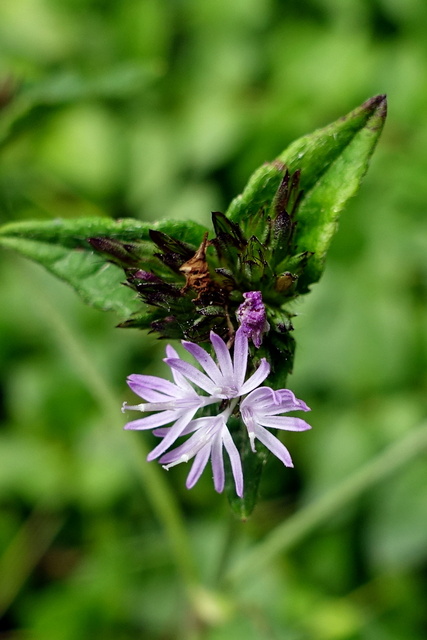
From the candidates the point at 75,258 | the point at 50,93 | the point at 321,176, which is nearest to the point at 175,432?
the point at 75,258

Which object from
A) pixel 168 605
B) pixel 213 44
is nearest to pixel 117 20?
pixel 213 44

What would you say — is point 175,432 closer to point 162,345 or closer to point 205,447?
point 205,447

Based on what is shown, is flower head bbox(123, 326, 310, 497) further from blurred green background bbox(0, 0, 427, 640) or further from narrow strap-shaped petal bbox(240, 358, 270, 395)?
blurred green background bbox(0, 0, 427, 640)

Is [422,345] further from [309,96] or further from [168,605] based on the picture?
[168,605]

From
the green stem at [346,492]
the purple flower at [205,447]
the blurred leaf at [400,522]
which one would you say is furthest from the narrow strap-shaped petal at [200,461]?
the blurred leaf at [400,522]

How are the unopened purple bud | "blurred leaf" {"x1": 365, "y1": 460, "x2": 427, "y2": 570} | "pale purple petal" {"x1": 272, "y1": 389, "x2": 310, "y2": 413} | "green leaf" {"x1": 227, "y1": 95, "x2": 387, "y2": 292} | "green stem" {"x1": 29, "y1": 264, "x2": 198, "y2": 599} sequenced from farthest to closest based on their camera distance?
"blurred leaf" {"x1": 365, "y1": 460, "x2": 427, "y2": 570}, "green stem" {"x1": 29, "y1": 264, "x2": 198, "y2": 599}, "green leaf" {"x1": 227, "y1": 95, "x2": 387, "y2": 292}, the unopened purple bud, "pale purple petal" {"x1": 272, "y1": 389, "x2": 310, "y2": 413}

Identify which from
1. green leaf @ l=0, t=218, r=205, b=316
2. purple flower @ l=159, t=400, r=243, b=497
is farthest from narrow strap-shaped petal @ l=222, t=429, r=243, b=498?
green leaf @ l=0, t=218, r=205, b=316
